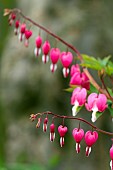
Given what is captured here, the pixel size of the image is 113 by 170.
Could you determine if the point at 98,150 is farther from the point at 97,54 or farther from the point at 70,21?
the point at 70,21

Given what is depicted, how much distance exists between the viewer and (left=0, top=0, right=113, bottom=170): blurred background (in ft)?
18.7

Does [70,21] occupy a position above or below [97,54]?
above

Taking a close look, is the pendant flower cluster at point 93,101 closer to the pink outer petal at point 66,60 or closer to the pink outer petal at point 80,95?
the pink outer petal at point 80,95

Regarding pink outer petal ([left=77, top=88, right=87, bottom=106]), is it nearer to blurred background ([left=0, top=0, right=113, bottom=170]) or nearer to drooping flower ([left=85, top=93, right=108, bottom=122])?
drooping flower ([left=85, top=93, right=108, bottom=122])

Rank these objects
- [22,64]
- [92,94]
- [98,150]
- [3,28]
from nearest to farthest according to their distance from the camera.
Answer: [92,94] → [98,150] → [22,64] → [3,28]

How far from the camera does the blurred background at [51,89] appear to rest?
18.7 ft

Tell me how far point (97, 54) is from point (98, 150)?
1178 mm

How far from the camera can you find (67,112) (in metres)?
5.79

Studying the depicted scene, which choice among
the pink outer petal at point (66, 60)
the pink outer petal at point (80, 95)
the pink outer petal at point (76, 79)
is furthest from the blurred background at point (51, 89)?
the pink outer petal at point (80, 95)

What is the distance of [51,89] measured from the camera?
5812 mm

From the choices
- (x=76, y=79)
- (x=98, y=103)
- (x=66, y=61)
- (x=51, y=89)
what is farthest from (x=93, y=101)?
(x=51, y=89)

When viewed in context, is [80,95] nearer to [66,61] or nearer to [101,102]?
[101,102]

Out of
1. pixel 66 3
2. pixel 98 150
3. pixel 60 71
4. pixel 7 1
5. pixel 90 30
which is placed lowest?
pixel 98 150

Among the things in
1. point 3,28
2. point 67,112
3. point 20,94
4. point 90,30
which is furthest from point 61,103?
point 3,28
